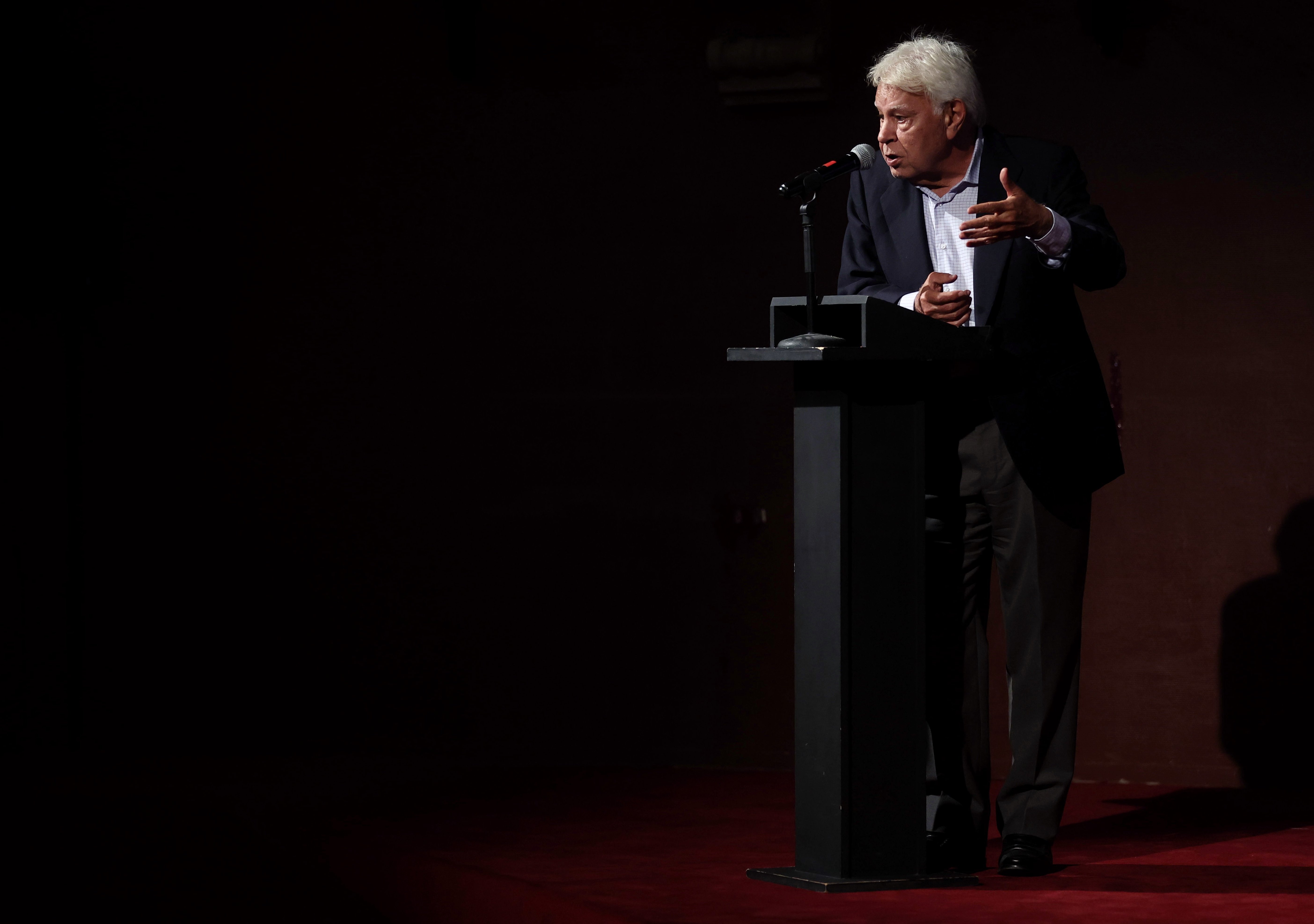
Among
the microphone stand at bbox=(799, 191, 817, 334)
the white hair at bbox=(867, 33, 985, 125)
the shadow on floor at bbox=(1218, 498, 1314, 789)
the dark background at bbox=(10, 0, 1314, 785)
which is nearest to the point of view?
the microphone stand at bbox=(799, 191, 817, 334)

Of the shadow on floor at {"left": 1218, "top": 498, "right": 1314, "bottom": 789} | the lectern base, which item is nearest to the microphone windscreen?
the lectern base

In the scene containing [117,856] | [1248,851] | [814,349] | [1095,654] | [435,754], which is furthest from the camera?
[435,754]

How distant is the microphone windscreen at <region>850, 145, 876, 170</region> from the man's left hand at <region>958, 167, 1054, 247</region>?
7.4 inches

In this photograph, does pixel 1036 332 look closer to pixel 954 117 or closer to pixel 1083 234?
pixel 1083 234

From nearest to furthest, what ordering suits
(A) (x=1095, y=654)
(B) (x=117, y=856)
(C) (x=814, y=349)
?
(C) (x=814, y=349) → (B) (x=117, y=856) → (A) (x=1095, y=654)

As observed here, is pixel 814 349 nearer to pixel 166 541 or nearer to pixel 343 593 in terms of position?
→ pixel 343 593

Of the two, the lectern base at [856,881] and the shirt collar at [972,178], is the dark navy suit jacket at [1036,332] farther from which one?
the lectern base at [856,881]

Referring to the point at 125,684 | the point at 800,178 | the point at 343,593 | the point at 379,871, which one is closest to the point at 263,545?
the point at 343,593

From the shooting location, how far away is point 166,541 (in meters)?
4.68

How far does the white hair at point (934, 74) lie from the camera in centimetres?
276

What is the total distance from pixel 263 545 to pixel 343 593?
29cm

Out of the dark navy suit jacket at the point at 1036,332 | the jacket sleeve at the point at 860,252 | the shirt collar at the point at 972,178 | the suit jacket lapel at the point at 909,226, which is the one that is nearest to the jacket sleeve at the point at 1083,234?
the dark navy suit jacket at the point at 1036,332

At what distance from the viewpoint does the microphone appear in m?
2.40

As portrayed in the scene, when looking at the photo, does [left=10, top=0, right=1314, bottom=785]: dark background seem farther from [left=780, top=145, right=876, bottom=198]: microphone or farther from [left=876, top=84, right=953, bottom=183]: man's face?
[left=780, top=145, right=876, bottom=198]: microphone
